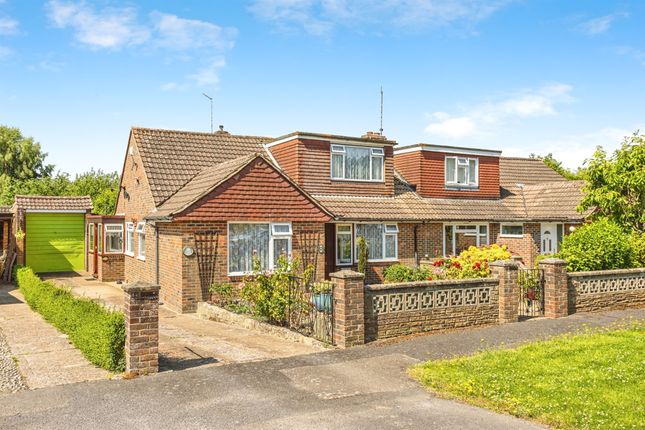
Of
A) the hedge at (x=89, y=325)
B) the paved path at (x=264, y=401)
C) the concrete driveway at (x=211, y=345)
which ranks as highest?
the hedge at (x=89, y=325)

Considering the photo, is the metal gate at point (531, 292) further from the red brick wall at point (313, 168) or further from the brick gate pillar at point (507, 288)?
the red brick wall at point (313, 168)

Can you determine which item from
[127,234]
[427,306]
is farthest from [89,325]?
[127,234]

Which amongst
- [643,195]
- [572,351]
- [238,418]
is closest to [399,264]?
[643,195]

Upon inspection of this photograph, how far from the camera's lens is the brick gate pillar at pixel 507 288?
13.6 m

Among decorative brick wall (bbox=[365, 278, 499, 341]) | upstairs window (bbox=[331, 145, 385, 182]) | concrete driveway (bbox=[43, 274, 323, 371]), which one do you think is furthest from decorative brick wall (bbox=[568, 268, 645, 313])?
upstairs window (bbox=[331, 145, 385, 182])

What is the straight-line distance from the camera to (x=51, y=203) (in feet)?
87.1

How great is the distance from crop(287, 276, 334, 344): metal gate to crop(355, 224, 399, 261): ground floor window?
816cm

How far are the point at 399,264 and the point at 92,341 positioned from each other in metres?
14.3

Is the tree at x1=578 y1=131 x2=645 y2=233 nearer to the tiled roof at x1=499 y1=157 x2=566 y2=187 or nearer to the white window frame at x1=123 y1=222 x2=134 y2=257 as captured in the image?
the tiled roof at x1=499 y1=157 x2=566 y2=187

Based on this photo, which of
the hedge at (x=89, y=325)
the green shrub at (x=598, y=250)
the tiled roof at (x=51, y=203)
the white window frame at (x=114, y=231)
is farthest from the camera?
the tiled roof at (x=51, y=203)

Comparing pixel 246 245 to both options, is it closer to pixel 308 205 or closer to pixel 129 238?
pixel 308 205

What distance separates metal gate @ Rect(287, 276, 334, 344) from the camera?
463 inches

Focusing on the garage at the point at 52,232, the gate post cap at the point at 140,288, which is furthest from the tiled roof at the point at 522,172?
the gate post cap at the point at 140,288

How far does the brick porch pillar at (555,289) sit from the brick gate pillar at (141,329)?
1017 cm
